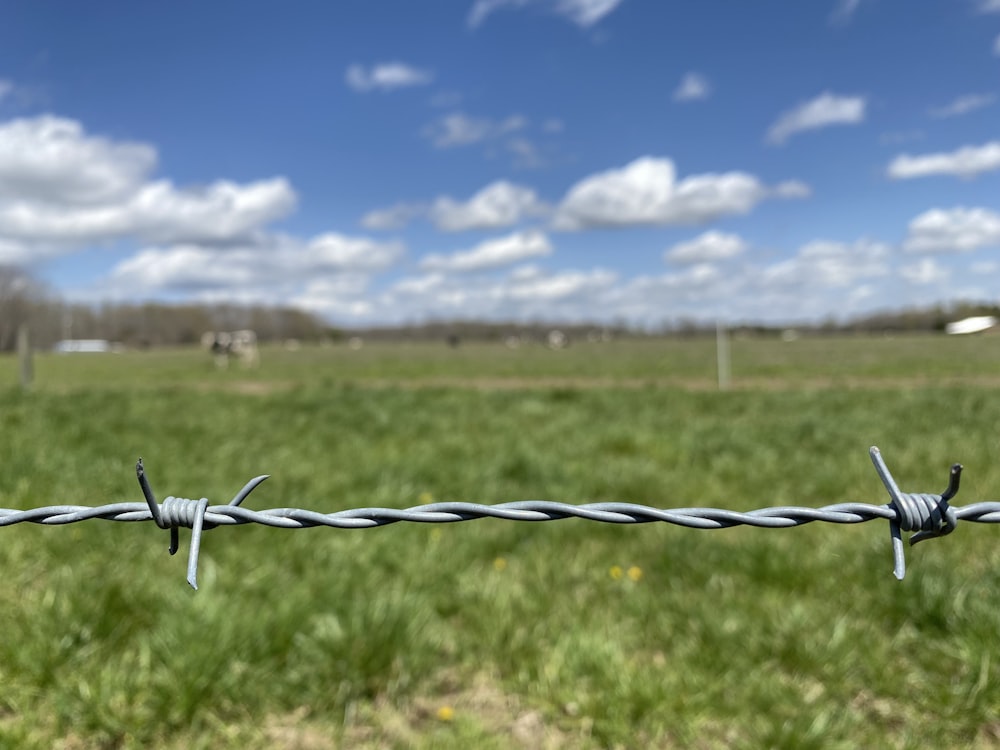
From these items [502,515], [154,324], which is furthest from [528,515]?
[154,324]

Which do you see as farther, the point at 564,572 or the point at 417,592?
the point at 564,572

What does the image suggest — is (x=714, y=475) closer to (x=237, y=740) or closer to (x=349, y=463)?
(x=349, y=463)

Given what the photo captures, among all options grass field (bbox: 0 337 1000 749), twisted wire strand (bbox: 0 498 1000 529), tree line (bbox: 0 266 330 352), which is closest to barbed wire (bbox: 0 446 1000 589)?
twisted wire strand (bbox: 0 498 1000 529)

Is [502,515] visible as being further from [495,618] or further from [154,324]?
[154,324]

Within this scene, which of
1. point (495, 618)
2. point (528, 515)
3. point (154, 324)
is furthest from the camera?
point (154, 324)

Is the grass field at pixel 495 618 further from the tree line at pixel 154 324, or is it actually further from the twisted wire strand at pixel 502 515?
the tree line at pixel 154 324

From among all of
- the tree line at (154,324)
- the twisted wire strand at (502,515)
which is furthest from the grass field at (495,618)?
the tree line at (154,324)

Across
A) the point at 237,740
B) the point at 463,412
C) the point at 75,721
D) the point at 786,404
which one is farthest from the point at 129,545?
the point at 786,404

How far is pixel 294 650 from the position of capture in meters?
2.63

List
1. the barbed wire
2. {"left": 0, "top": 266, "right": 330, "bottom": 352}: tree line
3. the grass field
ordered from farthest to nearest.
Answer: {"left": 0, "top": 266, "right": 330, "bottom": 352}: tree line, the grass field, the barbed wire

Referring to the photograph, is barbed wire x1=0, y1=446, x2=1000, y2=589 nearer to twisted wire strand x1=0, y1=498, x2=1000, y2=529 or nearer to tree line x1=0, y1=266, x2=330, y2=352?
twisted wire strand x1=0, y1=498, x2=1000, y2=529

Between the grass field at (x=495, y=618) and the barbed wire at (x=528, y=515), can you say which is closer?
the barbed wire at (x=528, y=515)

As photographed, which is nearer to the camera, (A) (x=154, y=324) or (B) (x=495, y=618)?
(B) (x=495, y=618)

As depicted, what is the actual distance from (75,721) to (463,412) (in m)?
7.74
